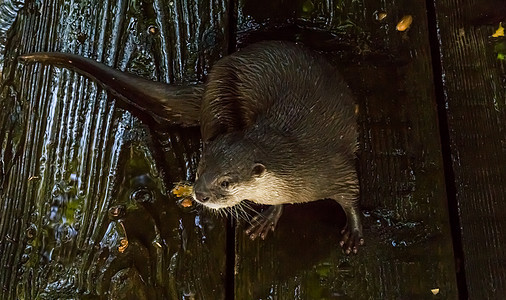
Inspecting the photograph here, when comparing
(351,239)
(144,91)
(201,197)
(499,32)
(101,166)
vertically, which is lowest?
(351,239)

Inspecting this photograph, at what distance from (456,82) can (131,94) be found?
1.04 metres

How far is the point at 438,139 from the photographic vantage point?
1.95 meters

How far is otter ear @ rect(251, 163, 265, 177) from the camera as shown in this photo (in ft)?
5.30

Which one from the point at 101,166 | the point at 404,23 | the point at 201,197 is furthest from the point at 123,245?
the point at 404,23

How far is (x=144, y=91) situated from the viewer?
1.95 metres

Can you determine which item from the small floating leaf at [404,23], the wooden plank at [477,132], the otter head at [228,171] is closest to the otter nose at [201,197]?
the otter head at [228,171]

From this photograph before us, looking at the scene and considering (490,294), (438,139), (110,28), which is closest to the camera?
(490,294)

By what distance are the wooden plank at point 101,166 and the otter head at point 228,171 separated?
308 millimetres

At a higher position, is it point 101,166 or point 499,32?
point 499,32

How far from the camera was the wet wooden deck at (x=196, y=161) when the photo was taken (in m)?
1.87

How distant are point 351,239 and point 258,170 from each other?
404mm

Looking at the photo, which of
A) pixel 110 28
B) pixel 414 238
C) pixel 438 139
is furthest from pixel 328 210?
pixel 110 28

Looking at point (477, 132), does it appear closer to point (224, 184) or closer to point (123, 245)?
point (224, 184)

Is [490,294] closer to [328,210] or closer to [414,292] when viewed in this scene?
[414,292]
